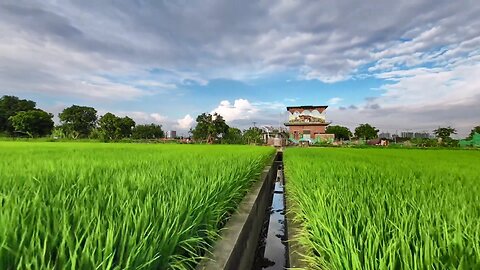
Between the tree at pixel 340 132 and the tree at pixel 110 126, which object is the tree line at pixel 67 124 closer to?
the tree at pixel 110 126

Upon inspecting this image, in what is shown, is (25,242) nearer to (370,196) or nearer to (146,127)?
(370,196)

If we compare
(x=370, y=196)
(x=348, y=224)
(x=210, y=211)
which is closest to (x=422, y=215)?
(x=348, y=224)

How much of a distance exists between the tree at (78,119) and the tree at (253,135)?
32094 millimetres

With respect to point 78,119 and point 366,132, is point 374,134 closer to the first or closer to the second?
point 366,132

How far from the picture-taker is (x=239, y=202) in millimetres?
3477

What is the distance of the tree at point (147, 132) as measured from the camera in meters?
64.0

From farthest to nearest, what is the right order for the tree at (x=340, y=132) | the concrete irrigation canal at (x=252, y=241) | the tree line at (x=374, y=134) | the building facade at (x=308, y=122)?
the tree at (x=340, y=132)
the building facade at (x=308, y=122)
the tree line at (x=374, y=134)
the concrete irrigation canal at (x=252, y=241)

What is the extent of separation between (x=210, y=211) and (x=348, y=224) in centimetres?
Answer: 98

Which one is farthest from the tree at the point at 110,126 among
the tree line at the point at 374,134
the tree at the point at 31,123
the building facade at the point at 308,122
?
the tree line at the point at 374,134

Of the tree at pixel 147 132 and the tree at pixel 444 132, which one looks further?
the tree at pixel 147 132

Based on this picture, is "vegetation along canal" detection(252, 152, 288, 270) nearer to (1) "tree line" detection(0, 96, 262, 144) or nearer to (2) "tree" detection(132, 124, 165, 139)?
(1) "tree line" detection(0, 96, 262, 144)

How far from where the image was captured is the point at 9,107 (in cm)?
5856

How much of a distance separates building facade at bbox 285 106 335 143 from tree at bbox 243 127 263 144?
664 centimetres

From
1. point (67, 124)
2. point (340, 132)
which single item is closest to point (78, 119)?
point (67, 124)
